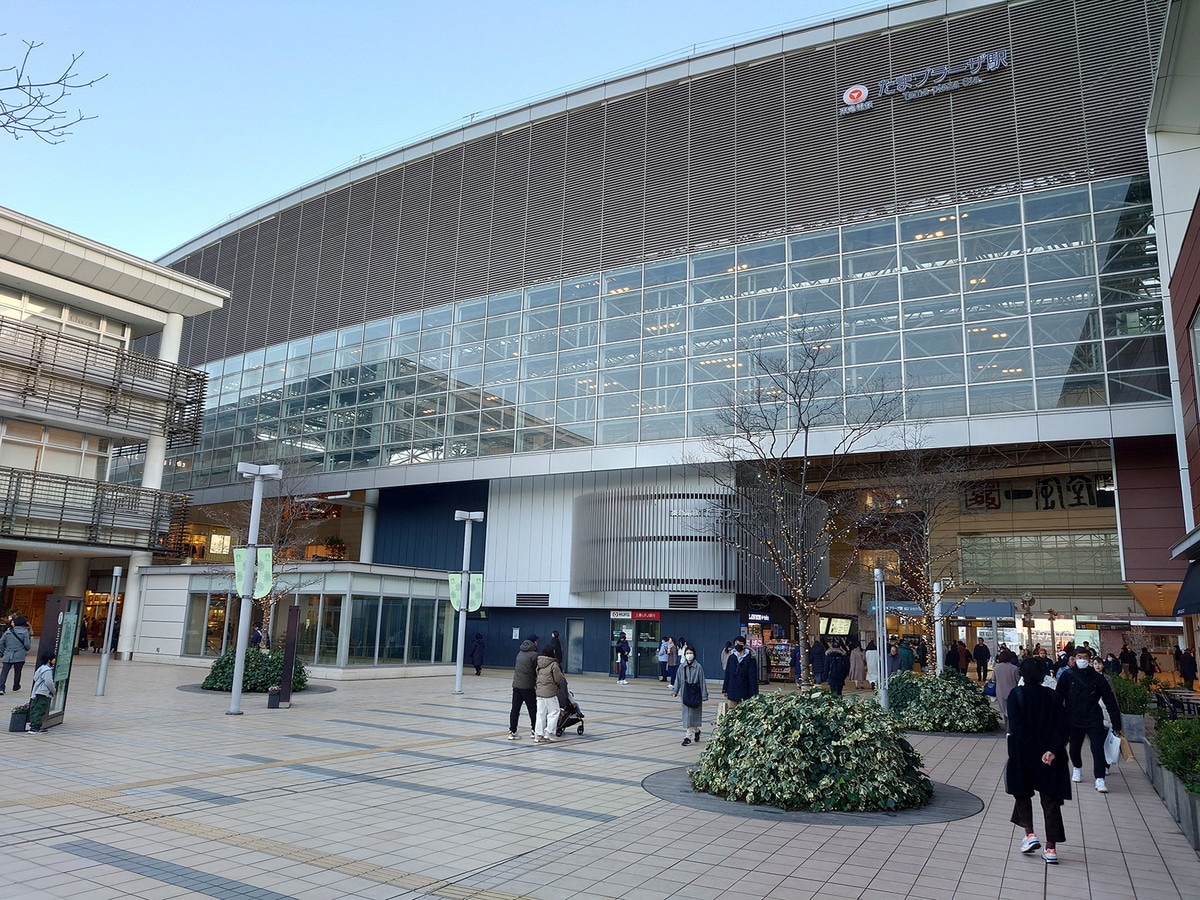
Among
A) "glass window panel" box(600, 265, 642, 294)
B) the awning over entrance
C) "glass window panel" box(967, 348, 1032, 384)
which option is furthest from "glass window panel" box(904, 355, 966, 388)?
the awning over entrance

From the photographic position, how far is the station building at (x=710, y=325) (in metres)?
27.8

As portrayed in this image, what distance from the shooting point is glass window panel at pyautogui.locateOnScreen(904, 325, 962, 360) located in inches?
1139

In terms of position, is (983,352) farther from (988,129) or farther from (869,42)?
(869,42)

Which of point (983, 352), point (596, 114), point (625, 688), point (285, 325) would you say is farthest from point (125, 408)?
point (983, 352)

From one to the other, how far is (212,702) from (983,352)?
2509 cm

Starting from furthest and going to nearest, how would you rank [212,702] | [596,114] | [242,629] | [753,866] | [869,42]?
[596,114] → [869,42] → [212,702] → [242,629] → [753,866]

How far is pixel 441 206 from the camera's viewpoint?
41531 millimetres

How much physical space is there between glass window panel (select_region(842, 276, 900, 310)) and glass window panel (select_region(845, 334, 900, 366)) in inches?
55.8

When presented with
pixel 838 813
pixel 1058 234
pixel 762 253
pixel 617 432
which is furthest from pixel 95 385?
pixel 1058 234

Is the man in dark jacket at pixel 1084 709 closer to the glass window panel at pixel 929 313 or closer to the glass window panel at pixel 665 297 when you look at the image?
the glass window panel at pixel 929 313

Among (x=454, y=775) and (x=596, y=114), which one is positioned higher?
(x=596, y=114)

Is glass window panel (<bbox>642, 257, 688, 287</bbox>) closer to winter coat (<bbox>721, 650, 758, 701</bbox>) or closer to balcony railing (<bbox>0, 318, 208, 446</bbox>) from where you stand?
balcony railing (<bbox>0, 318, 208, 446</bbox>)

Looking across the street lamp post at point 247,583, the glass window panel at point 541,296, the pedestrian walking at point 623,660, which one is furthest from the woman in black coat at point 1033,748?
the glass window panel at point 541,296

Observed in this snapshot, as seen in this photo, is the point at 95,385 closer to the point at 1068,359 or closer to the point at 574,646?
the point at 574,646
